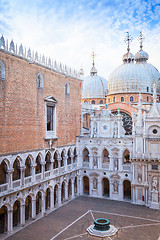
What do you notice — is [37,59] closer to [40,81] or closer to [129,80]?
[40,81]

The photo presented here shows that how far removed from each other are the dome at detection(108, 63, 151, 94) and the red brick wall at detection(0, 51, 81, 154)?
13.6m

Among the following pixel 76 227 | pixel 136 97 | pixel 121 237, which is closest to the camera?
pixel 121 237

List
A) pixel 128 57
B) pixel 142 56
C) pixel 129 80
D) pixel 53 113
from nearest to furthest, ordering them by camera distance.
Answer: pixel 53 113, pixel 129 80, pixel 128 57, pixel 142 56

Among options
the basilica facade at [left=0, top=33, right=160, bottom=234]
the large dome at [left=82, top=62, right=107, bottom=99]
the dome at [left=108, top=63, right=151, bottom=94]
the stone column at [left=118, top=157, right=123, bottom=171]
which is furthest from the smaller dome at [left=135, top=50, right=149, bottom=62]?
the stone column at [left=118, top=157, right=123, bottom=171]

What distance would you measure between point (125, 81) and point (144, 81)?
3.00 meters

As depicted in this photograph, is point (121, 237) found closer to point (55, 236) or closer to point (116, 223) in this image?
point (116, 223)

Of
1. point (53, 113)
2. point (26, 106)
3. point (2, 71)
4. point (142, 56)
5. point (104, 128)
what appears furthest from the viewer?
point (142, 56)

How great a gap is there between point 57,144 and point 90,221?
8.69 m

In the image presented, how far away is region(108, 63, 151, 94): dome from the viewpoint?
40.2 m

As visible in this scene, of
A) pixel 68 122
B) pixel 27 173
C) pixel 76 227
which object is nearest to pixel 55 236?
pixel 76 227

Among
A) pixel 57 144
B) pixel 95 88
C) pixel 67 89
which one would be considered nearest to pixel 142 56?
pixel 95 88

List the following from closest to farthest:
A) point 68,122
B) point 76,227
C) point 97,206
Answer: point 76,227 → point 97,206 → point 68,122

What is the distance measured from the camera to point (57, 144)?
27703 millimetres

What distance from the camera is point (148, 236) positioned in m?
20.4
